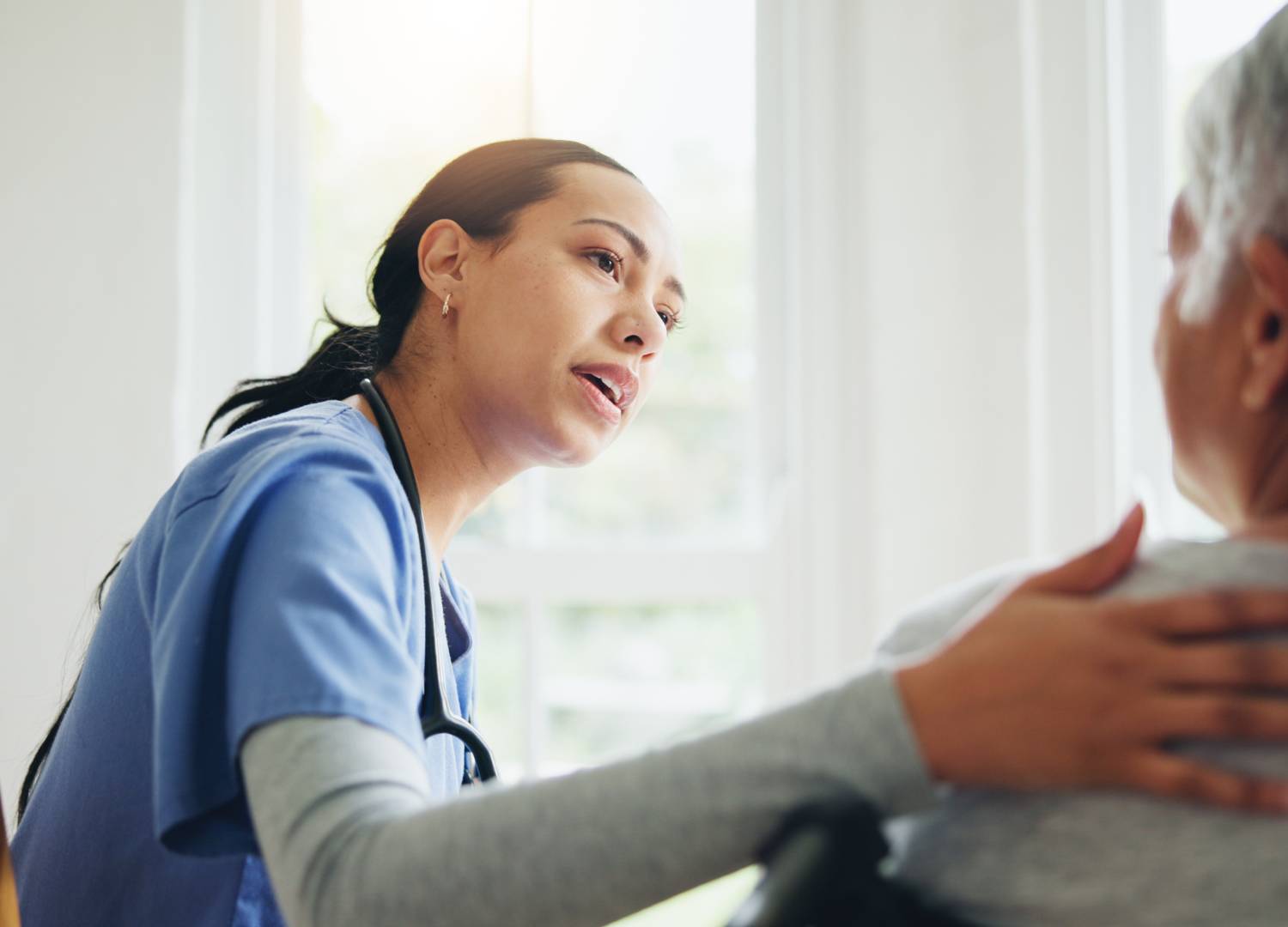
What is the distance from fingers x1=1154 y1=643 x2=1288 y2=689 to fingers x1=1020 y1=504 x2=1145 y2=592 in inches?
2.9

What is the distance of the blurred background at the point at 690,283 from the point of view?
2.27 meters

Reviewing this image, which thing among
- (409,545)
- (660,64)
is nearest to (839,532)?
(660,64)

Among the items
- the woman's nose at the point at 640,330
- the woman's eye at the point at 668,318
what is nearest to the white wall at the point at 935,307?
the woman's eye at the point at 668,318

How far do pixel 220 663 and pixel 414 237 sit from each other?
765 mm

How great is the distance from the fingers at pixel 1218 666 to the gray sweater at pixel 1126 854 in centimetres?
6

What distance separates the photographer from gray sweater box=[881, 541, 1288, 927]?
562 millimetres

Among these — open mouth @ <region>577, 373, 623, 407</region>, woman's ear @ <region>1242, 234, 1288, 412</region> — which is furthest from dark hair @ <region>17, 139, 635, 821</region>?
woman's ear @ <region>1242, 234, 1288, 412</region>

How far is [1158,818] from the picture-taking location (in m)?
0.57

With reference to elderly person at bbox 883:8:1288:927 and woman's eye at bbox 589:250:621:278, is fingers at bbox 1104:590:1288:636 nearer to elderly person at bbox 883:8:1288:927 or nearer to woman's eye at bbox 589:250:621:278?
elderly person at bbox 883:8:1288:927

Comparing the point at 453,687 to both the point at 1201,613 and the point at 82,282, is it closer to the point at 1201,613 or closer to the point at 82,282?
the point at 1201,613

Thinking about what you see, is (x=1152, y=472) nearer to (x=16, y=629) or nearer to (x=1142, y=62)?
(x=1142, y=62)

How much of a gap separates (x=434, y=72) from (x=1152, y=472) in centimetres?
188

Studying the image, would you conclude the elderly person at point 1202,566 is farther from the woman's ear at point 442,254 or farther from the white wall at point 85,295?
the white wall at point 85,295

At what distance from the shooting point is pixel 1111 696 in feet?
1.69
